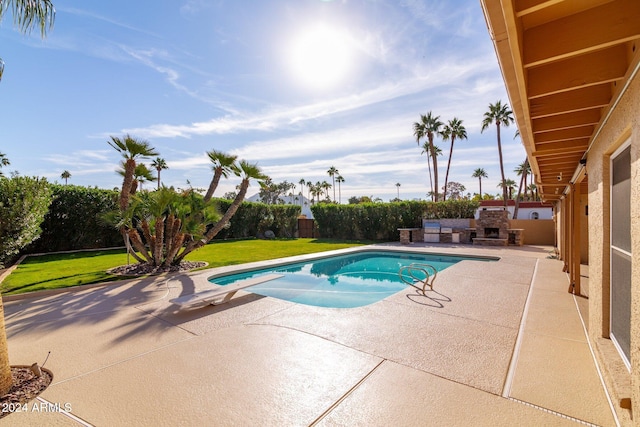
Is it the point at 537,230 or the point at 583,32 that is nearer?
the point at 583,32

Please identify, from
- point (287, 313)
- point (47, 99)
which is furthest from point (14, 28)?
point (47, 99)

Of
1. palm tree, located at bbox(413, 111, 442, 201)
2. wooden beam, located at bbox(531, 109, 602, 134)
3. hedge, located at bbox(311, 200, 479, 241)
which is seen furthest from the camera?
palm tree, located at bbox(413, 111, 442, 201)

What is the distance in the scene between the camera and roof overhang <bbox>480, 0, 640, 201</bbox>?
5.70ft

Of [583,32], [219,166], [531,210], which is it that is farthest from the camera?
[531,210]

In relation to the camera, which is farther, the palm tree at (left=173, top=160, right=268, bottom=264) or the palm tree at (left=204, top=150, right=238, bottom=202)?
the palm tree at (left=204, top=150, right=238, bottom=202)

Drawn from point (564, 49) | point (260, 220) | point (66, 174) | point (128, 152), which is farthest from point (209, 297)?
point (66, 174)

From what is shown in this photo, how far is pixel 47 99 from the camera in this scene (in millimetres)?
9148

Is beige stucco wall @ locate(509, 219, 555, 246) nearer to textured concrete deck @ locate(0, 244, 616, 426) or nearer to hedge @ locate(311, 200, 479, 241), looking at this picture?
hedge @ locate(311, 200, 479, 241)

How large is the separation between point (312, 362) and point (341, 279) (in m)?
6.76

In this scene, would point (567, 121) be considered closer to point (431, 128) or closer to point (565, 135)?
point (565, 135)

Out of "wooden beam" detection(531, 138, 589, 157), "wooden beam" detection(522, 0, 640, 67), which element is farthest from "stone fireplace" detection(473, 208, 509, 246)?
"wooden beam" detection(522, 0, 640, 67)

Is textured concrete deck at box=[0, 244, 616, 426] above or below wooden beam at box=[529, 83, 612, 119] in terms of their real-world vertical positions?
below

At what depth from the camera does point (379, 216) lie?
21.0 m

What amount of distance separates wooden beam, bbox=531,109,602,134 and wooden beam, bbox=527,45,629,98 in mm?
1152
